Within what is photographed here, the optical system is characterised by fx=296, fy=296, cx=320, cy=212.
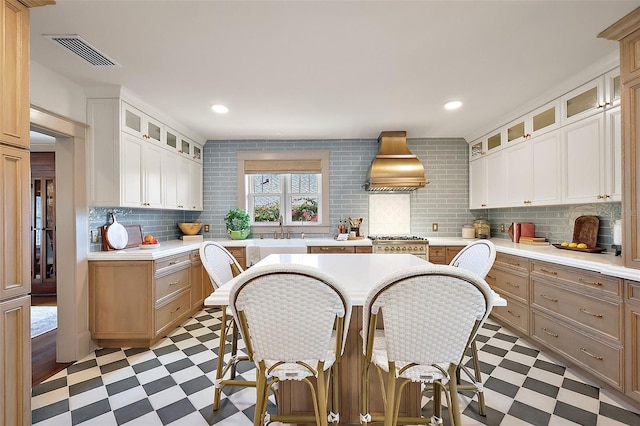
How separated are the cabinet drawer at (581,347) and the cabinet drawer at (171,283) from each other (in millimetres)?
3574

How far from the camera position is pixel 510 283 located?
10.2ft

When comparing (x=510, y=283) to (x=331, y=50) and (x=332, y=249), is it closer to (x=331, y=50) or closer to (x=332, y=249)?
(x=332, y=249)

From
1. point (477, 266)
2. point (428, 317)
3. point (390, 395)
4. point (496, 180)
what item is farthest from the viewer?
point (496, 180)

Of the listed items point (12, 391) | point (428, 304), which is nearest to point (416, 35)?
point (428, 304)

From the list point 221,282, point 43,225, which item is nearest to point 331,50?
point 221,282

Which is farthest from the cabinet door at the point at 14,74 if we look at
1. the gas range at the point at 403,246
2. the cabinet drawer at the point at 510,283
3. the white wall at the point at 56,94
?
the cabinet drawer at the point at 510,283

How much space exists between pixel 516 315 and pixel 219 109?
3.82 meters

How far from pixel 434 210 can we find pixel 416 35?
10.1 feet

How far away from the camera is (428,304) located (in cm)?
110

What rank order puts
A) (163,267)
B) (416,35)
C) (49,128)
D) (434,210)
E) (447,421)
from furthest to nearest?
(434,210), (163,267), (49,128), (416,35), (447,421)

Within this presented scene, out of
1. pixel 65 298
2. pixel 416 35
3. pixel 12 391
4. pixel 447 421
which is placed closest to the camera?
pixel 12 391

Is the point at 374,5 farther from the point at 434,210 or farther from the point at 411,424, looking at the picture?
the point at 434,210

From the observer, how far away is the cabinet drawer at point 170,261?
114 inches

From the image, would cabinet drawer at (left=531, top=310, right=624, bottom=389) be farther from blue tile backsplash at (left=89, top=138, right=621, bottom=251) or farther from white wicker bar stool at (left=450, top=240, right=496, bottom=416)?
blue tile backsplash at (left=89, top=138, right=621, bottom=251)
